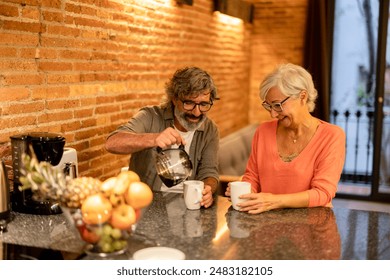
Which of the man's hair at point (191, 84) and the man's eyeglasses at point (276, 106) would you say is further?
the man's hair at point (191, 84)

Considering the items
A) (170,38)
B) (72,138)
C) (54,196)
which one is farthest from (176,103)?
(170,38)

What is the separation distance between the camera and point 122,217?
1.64 metres

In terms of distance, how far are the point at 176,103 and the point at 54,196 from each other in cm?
120

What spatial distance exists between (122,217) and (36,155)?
662 mm

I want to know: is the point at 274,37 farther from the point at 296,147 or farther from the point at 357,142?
the point at 296,147

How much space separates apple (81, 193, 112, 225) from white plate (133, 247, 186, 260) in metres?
0.17

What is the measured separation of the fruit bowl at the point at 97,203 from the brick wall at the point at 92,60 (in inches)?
31.4

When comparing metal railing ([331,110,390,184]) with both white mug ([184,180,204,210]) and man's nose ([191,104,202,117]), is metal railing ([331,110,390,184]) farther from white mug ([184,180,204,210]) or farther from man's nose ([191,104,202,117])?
white mug ([184,180,204,210])

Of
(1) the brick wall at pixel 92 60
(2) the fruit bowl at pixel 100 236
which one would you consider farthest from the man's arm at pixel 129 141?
(2) the fruit bowl at pixel 100 236

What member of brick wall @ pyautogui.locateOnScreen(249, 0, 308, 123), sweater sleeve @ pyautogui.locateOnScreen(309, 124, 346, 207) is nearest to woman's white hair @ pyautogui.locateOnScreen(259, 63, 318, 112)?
sweater sleeve @ pyautogui.locateOnScreen(309, 124, 346, 207)

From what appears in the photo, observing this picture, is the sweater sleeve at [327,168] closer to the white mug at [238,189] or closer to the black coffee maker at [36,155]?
the white mug at [238,189]

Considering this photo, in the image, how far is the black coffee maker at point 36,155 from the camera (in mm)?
2127
